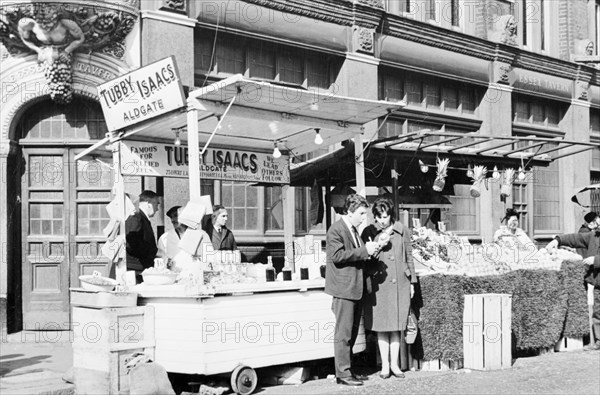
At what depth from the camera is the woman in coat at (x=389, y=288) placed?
377 inches

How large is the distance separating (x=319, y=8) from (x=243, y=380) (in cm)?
901

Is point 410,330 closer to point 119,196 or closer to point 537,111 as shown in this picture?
point 119,196

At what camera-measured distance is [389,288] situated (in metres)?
9.63

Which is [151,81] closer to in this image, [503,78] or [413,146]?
[413,146]

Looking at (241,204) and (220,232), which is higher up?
(241,204)

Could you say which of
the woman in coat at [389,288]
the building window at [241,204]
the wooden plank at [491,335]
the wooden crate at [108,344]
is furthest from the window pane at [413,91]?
the wooden crate at [108,344]

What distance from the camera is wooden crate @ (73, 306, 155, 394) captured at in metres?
8.52

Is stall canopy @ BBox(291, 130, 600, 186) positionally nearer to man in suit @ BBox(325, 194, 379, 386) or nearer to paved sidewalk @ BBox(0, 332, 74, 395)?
man in suit @ BBox(325, 194, 379, 386)

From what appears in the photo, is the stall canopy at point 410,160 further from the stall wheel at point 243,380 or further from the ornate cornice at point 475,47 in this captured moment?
the ornate cornice at point 475,47

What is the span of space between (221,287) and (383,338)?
6.61ft

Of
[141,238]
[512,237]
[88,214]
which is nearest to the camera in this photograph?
[141,238]

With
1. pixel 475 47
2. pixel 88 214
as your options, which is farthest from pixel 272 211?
pixel 475 47

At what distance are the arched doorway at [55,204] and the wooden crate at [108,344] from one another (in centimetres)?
450

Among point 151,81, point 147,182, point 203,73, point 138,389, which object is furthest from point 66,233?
point 138,389
